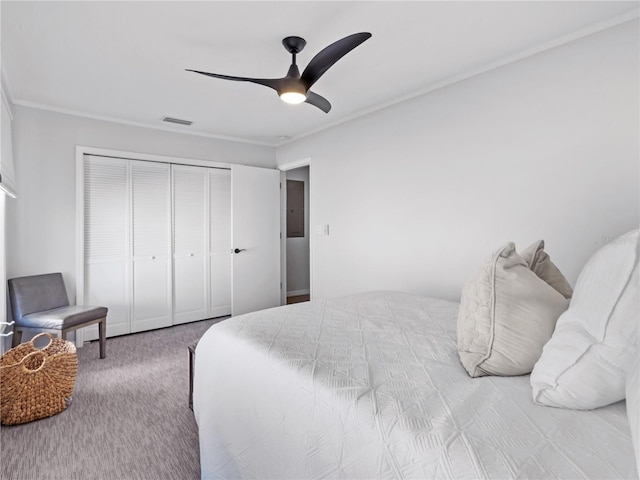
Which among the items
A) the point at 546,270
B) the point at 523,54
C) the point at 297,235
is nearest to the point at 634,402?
the point at 546,270

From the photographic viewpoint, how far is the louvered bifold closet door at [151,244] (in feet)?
13.2

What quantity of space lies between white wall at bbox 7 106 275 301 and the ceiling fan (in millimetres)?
2260

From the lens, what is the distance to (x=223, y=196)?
472 cm

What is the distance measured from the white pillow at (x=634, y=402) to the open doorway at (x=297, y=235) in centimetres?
532

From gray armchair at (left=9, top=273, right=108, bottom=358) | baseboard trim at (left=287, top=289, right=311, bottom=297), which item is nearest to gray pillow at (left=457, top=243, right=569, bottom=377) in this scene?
gray armchair at (left=9, top=273, right=108, bottom=358)

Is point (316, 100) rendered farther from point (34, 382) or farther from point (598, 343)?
point (34, 382)

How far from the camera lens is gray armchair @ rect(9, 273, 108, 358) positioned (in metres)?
2.95

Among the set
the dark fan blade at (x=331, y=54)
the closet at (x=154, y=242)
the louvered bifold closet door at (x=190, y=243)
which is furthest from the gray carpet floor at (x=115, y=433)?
the dark fan blade at (x=331, y=54)

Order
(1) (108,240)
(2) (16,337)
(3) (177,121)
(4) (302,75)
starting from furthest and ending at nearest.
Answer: (3) (177,121), (1) (108,240), (2) (16,337), (4) (302,75)

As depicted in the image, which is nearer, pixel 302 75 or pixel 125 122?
pixel 302 75

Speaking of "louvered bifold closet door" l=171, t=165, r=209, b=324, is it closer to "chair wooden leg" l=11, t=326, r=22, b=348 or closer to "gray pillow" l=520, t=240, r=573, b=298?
"chair wooden leg" l=11, t=326, r=22, b=348

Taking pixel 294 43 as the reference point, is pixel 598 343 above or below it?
below

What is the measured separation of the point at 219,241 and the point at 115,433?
282 cm

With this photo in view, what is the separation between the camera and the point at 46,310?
3.22 metres
